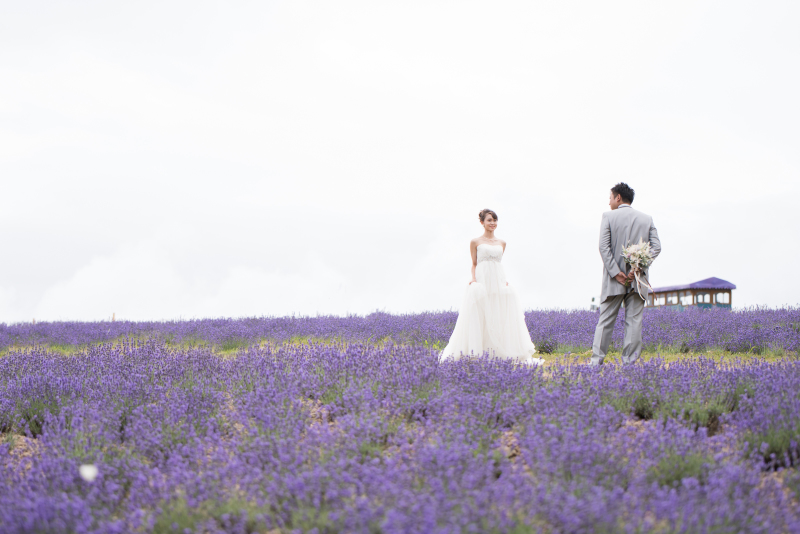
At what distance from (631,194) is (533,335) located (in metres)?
2.68

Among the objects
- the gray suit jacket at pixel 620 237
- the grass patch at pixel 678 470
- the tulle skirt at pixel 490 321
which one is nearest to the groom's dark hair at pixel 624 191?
the gray suit jacket at pixel 620 237

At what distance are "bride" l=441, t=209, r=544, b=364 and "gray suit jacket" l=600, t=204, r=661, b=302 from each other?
1.00 meters

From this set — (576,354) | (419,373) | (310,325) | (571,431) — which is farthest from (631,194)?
(310,325)

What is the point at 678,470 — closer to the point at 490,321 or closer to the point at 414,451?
the point at 414,451

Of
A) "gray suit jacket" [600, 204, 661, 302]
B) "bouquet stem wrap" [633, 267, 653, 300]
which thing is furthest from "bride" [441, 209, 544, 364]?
"bouquet stem wrap" [633, 267, 653, 300]

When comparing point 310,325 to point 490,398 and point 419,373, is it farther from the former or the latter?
point 490,398

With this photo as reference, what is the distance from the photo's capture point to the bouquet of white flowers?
501 centimetres

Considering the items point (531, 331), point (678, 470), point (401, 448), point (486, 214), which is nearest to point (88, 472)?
point (401, 448)

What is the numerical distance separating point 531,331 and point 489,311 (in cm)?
228

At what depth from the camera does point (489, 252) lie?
5691mm

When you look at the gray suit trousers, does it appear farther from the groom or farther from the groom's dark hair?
the groom's dark hair

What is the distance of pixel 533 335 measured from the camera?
24.5ft

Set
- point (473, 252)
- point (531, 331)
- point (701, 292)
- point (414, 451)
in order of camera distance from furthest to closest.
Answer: point (701, 292), point (531, 331), point (473, 252), point (414, 451)

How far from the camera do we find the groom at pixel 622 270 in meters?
5.26
